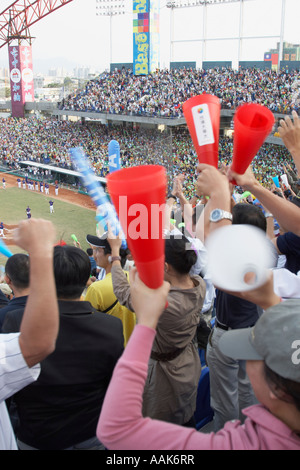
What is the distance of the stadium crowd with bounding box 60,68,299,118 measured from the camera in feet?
72.5

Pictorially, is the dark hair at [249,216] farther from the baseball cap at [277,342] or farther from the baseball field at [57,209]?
the baseball field at [57,209]

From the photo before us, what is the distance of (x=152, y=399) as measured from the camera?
2268mm

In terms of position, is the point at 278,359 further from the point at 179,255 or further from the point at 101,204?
the point at 101,204

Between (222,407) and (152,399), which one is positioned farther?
(222,407)

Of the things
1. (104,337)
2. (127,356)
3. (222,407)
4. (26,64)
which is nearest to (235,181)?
(104,337)

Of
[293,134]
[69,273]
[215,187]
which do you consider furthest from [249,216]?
[69,273]

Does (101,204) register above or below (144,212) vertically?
below

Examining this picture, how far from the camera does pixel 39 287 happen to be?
1.28 m

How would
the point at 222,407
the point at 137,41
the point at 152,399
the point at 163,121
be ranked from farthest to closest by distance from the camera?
the point at 137,41 → the point at 163,121 → the point at 222,407 → the point at 152,399

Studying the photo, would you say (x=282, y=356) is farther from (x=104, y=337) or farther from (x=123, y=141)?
(x=123, y=141)

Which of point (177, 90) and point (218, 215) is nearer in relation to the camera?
point (218, 215)

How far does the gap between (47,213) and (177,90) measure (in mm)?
12388

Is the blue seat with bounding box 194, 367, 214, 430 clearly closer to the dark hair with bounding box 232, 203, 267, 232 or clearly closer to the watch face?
the dark hair with bounding box 232, 203, 267, 232
